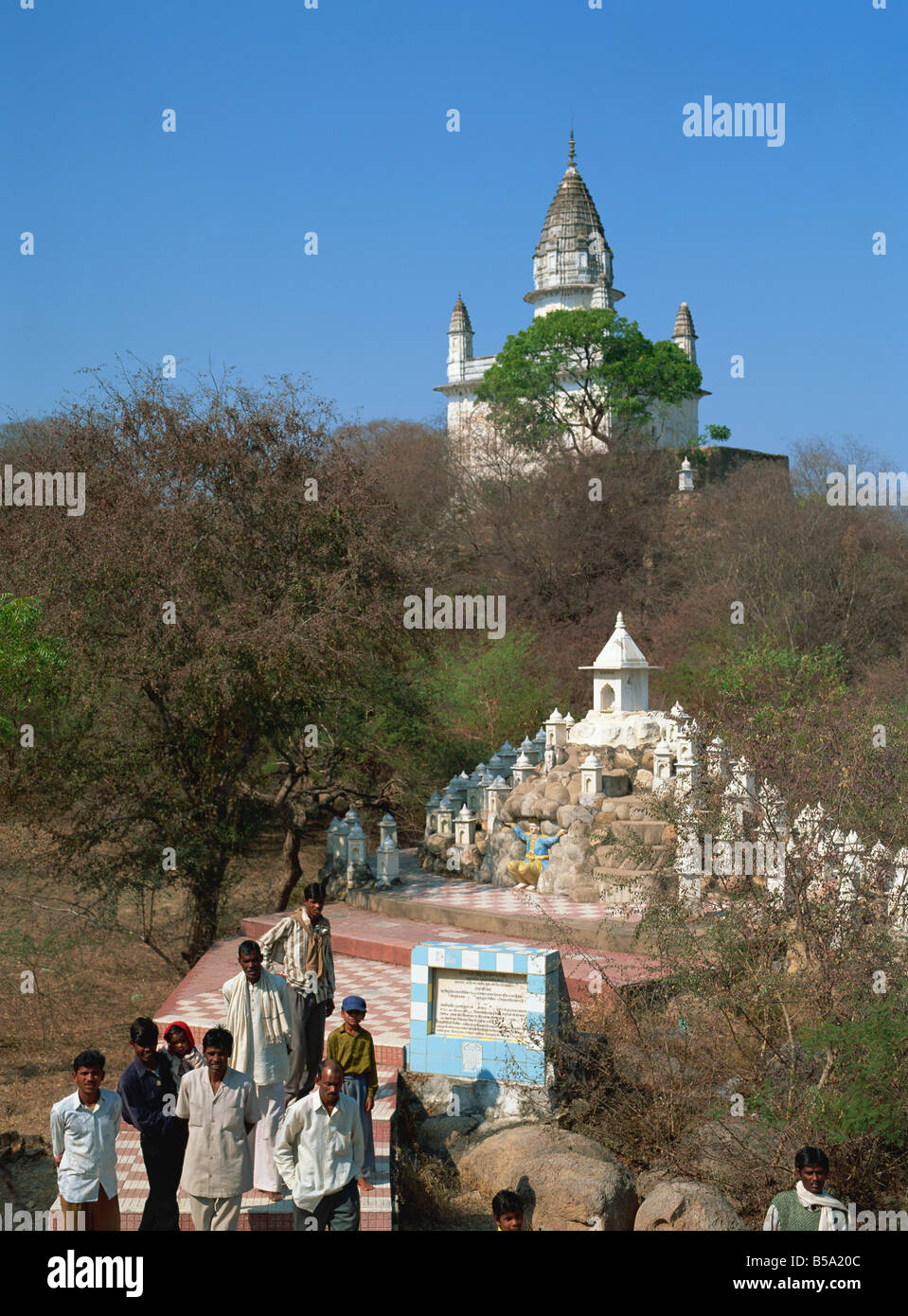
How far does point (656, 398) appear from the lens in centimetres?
4500

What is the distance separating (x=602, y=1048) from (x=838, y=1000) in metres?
2.07

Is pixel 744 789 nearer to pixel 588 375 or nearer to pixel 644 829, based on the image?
pixel 644 829

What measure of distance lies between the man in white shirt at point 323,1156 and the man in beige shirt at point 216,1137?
0.84 ft

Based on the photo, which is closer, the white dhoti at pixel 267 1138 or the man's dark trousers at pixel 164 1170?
the man's dark trousers at pixel 164 1170

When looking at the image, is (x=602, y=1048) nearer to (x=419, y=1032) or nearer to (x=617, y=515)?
(x=419, y=1032)

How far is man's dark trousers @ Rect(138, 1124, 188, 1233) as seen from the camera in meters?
6.25

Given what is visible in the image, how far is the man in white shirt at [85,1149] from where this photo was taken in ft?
19.4

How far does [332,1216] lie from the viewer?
5.93 m

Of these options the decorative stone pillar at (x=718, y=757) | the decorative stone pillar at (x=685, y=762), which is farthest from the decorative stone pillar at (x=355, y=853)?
the decorative stone pillar at (x=718, y=757)

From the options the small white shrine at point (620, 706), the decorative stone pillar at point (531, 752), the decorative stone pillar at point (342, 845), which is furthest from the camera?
the decorative stone pillar at point (531, 752)

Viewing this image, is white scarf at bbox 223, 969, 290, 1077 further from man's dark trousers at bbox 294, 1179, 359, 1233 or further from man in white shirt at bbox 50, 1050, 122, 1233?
man's dark trousers at bbox 294, 1179, 359, 1233

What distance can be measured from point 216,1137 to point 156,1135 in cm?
44

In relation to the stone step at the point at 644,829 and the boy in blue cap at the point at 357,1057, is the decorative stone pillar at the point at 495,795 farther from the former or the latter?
the boy in blue cap at the point at 357,1057

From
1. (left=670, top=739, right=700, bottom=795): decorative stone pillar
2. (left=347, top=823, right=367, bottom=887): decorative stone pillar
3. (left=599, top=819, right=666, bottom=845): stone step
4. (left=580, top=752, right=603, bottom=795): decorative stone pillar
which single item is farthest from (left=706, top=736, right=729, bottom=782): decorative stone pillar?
(left=347, top=823, right=367, bottom=887): decorative stone pillar
